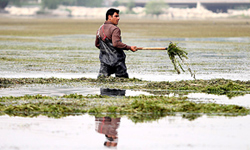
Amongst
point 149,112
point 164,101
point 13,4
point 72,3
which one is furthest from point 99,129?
point 72,3

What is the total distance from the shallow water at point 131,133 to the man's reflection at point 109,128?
6 cm

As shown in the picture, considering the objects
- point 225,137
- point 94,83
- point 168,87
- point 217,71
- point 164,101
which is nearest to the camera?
point 225,137

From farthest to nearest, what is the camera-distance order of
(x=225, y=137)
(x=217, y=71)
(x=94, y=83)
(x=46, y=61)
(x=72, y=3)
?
(x=72, y=3) → (x=46, y=61) → (x=217, y=71) → (x=94, y=83) → (x=225, y=137)

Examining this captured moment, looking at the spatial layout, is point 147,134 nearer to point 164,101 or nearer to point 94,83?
point 164,101

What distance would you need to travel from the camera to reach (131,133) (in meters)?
8.72

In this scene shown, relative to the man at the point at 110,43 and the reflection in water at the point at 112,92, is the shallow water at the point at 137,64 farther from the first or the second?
the reflection in water at the point at 112,92

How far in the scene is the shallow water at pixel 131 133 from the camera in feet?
26.1

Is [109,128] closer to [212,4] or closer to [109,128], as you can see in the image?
[109,128]

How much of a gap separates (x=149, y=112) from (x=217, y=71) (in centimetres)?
874

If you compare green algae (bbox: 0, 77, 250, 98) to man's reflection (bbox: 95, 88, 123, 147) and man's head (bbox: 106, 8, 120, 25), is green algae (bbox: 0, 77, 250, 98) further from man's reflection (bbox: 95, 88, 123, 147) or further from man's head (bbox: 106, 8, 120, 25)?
man's reflection (bbox: 95, 88, 123, 147)

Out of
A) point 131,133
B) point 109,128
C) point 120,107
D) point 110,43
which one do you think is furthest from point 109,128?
point 110,43

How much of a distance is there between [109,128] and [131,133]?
458 mm

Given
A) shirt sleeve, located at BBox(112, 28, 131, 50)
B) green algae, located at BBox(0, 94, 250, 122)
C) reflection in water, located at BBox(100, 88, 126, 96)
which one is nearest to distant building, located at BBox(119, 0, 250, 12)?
shirt sleeve, located at BBox(112, 28, 131, 50)

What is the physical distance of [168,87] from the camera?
45.4ft
